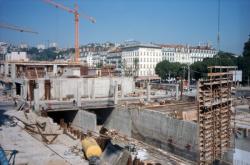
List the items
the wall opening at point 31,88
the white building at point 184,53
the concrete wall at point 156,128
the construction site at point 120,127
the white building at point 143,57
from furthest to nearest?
the white building at point 184,53
the white building at point 143,57
the wall opening at point 31,88
the concrete wall at point 156,128
the construction site at point 120,127

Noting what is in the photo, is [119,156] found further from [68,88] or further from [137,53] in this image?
[137,53]

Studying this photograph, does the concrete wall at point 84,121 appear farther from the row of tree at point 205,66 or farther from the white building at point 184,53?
the white building at point 184,53

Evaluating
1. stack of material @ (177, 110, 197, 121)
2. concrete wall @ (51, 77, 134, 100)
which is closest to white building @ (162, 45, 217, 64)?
concrete wall @ (51, 77, 134, 100)

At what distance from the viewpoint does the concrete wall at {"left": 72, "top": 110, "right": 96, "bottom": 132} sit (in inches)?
1053

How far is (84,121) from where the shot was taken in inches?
1107

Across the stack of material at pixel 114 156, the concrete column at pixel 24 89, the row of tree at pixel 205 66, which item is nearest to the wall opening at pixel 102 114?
the concrete column at pixel 24 89

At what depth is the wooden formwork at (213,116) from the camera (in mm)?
14984

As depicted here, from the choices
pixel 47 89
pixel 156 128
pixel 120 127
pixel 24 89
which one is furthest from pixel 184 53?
pixel 156 128

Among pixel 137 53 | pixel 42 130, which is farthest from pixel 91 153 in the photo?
pixel 137 53

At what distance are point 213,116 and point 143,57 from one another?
8394 cm

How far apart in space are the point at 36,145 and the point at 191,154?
10.9 metres

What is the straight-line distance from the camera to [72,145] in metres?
18.6

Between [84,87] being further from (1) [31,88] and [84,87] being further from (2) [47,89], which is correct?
(1) [31,88]

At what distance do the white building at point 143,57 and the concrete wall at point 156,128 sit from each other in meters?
65.8
